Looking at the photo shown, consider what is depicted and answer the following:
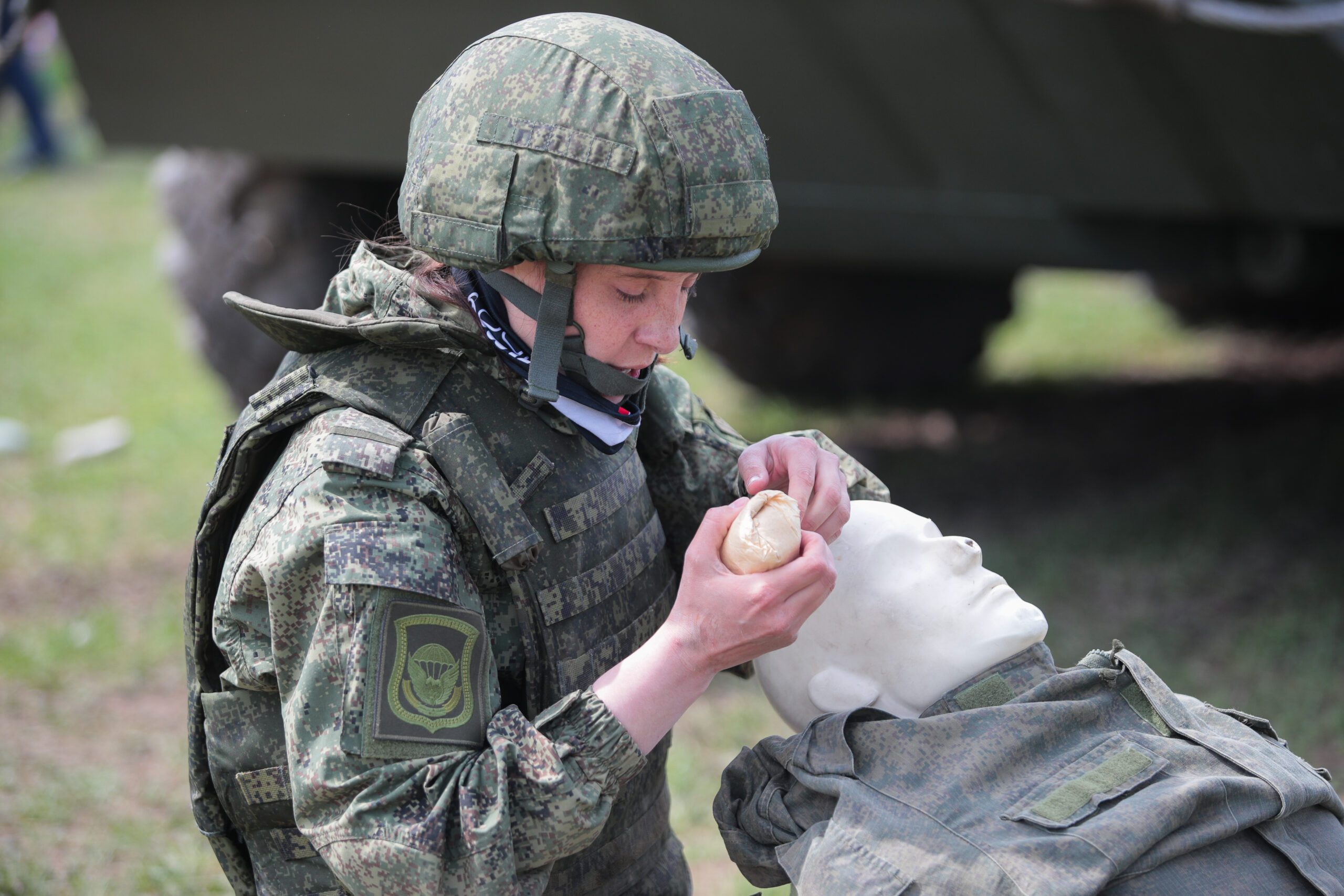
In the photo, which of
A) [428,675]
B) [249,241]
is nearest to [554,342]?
[428,675]

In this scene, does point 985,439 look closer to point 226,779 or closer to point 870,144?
point 870,144

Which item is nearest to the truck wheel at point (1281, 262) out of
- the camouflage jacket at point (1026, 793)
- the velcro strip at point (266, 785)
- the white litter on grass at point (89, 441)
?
the camouflage jacket at point (1026, 793)

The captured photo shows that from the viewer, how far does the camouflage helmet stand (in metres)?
1.73

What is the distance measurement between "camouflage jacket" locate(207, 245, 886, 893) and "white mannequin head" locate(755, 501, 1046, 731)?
→ 40 cm

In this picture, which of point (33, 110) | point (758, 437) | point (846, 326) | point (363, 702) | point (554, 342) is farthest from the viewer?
point (33, 110)

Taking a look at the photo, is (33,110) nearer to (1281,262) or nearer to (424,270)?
(1281,262)

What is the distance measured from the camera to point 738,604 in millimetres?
1643

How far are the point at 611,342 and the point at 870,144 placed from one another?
245cm

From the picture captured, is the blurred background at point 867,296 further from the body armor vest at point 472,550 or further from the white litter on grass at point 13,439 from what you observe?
the body armor vest at point 472,550

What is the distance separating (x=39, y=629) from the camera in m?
4.30

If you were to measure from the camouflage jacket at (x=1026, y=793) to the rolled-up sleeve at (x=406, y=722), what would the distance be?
260 millimetres

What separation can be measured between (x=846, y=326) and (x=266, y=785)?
15.2ft

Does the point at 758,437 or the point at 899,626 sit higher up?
the point at 899,626

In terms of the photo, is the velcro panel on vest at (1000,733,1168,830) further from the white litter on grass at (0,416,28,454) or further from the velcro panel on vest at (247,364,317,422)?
the white litter on grass at (0,416,28,454)
